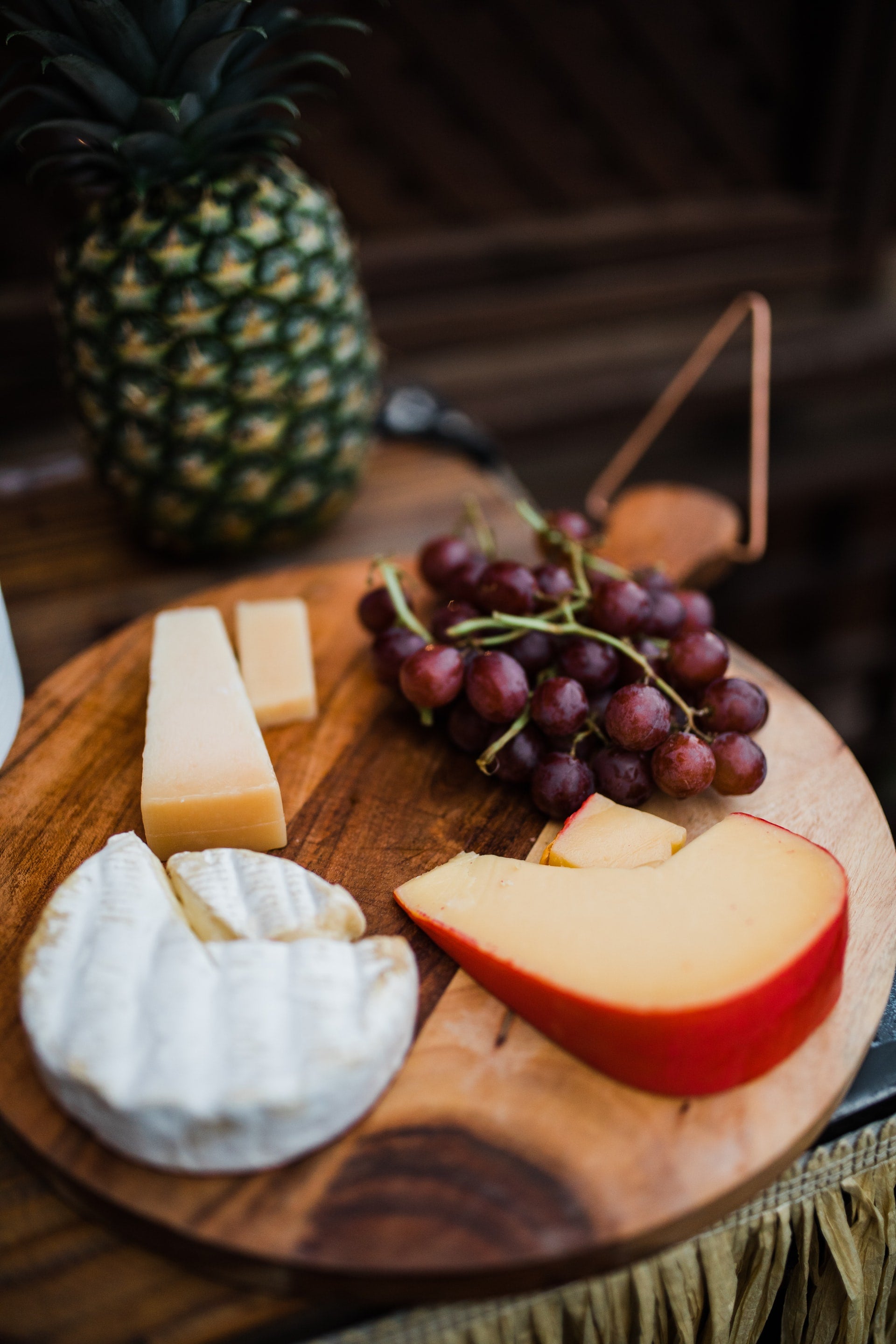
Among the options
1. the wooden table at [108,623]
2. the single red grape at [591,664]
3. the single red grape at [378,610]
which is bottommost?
the wooden table at [108,623]

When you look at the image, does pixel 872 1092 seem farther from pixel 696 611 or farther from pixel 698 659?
pixel 696 611

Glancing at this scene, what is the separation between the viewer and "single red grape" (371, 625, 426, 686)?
864 mm

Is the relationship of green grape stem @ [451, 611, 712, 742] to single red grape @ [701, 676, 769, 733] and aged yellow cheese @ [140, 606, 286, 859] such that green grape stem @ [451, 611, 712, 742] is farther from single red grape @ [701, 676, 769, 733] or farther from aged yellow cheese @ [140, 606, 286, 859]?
aged yellow cheese @ [140, 606, 286, 859]

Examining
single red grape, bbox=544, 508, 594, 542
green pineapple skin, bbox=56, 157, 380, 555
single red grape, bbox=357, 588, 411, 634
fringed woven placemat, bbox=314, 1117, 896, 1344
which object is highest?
green pineapple skin, bbox=56, 157, 380, 555

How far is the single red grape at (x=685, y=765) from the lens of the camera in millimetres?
722

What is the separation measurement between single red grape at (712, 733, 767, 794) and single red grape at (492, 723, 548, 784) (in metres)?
0.14

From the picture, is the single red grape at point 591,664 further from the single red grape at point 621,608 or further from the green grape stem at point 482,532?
the green grape stem at point 482,532

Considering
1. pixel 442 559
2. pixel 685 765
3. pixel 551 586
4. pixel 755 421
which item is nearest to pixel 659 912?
pixel 685 765

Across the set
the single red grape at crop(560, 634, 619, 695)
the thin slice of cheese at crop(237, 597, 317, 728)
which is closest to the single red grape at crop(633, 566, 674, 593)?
the single red grape at crop(560, 634, 619, 695)

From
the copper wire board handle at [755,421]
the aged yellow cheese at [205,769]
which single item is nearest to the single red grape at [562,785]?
the aged yellow cheese at [205,769]

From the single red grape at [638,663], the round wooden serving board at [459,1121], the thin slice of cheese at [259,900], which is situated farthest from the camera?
the single red grape at [638,663]

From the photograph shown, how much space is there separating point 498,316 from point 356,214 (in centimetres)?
35

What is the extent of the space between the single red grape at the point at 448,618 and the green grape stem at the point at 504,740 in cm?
11

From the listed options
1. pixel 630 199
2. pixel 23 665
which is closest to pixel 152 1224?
pixel 23 665
